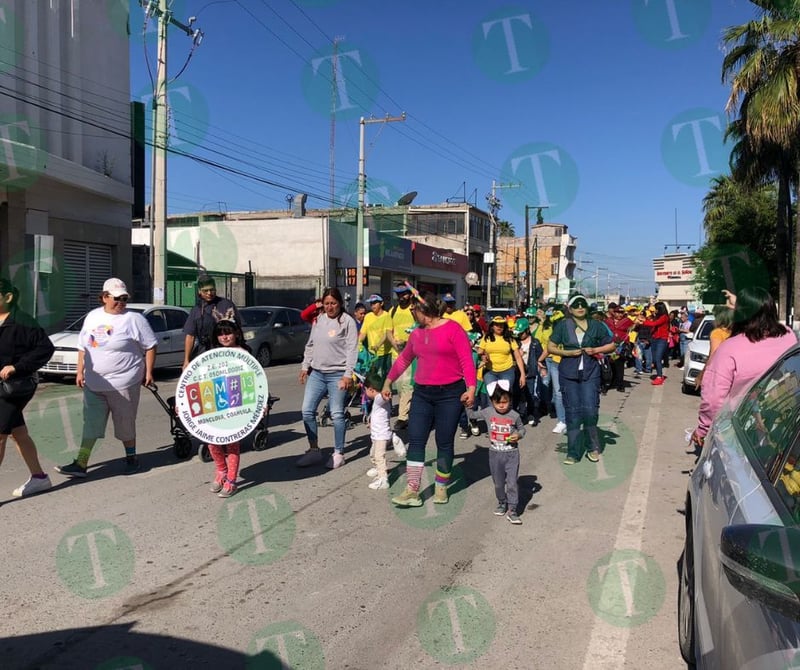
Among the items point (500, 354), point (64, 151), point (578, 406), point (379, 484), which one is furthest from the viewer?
point (64, 151)

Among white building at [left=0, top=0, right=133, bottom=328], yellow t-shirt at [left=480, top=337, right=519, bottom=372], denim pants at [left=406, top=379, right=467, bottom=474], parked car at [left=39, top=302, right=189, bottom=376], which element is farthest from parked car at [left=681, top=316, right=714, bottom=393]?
white building at [left=0, top=0, right=133, bottom=328]

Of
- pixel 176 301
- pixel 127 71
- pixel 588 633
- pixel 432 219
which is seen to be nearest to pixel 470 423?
pixel 588 633

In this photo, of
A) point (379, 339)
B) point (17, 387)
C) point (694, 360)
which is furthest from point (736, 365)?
point (694, 360)

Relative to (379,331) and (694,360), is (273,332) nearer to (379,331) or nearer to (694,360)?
(694,360)

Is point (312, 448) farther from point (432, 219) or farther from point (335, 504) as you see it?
point (432, 219)

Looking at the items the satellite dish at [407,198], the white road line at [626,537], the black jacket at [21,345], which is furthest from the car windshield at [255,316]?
the satellite dish at [407,198]

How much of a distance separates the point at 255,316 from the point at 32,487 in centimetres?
1264

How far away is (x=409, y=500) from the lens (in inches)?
211

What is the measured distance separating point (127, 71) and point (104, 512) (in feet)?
64.0

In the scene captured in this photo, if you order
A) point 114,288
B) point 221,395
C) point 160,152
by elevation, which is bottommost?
point 221,395

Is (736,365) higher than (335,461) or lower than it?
higher

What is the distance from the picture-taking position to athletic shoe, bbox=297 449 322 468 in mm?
6637

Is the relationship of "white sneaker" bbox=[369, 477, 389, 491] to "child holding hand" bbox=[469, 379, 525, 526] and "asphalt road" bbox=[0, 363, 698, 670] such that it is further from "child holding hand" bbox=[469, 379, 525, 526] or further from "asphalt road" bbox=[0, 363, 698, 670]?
"child holding hand" bbox=[469, 379, 525, 526]

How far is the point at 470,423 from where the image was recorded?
8531mm
